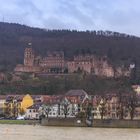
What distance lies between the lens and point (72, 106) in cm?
10562

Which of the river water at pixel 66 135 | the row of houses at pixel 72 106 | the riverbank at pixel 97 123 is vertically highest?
the row of houses at pixel 72 106

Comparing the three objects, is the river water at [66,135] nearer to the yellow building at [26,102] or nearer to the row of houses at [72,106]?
→ the row of houses at [72,106]

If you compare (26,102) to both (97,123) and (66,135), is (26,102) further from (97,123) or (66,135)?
(66,135)

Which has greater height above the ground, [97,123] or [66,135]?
[97,123]

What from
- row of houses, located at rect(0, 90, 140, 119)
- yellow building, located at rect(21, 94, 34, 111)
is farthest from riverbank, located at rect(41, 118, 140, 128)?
yellow building, located at rect(21, 94, 34, 111)

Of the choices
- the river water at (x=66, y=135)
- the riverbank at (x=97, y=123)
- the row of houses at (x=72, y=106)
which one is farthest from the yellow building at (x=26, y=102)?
the river water at (x=66, y=135)

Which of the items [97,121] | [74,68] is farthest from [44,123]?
[74,68]

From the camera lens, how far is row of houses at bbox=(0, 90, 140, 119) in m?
89.9

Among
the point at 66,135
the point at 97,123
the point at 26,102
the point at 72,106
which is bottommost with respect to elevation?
the point at 66,135

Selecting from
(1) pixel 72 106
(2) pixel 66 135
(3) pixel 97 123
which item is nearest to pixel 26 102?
(1) pixel 72 106

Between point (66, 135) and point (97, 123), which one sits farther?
point (97, 123)

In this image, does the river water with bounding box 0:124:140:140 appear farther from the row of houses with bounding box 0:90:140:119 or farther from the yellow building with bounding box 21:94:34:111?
the yellow building with bounding box 21:94:34:111

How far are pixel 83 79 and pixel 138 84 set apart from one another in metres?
15.2

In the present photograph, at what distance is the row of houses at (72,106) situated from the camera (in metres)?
89.9
